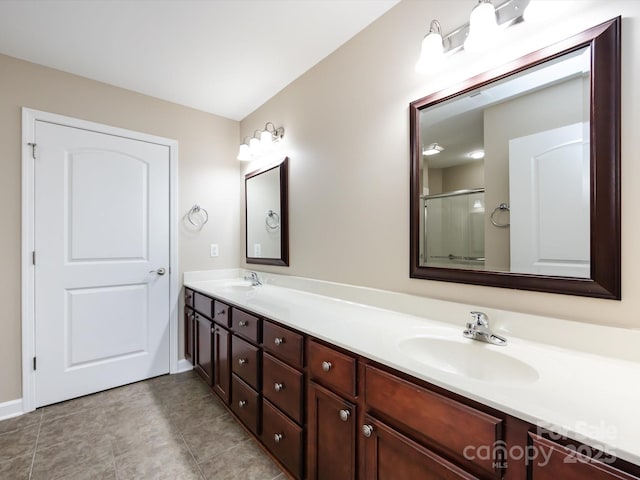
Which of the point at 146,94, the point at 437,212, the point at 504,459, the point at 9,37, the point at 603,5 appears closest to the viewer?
the point at 504,459

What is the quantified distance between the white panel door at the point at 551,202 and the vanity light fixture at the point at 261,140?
1.76 m

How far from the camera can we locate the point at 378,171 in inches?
65.3

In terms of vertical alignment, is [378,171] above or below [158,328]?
above

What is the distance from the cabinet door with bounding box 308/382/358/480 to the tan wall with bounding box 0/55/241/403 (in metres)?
2.01

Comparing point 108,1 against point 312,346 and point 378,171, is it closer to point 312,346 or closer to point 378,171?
point 378,171

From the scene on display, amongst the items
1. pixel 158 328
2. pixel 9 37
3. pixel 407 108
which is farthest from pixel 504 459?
pixel 9 37

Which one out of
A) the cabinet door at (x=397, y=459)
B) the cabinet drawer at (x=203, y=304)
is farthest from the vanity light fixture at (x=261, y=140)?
the cabinet door at (x=397, y=459)

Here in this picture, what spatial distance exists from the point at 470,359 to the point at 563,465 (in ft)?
1.63

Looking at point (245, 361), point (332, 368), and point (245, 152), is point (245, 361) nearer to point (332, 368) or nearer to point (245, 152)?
point (332, 368)

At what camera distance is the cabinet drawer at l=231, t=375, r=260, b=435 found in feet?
5.33

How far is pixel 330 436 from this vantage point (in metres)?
1.16

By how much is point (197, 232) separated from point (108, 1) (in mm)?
1726

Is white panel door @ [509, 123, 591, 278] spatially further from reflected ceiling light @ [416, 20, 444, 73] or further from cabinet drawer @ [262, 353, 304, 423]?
cabinet drawer @ [262, 353, 304, 423]

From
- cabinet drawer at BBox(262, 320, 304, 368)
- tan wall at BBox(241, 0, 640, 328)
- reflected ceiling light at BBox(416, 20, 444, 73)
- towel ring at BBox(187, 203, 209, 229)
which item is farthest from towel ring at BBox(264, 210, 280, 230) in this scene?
reflected ceiling light at BBox(416, 20, 444, 73)
